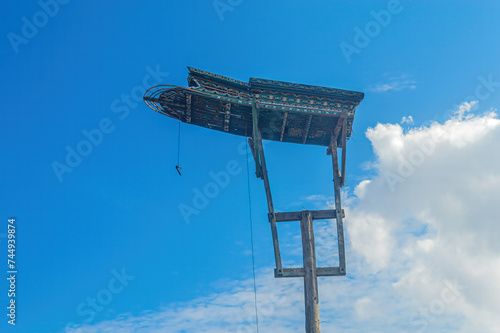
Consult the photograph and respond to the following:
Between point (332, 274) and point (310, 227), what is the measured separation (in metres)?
1.22

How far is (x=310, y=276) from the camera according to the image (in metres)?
9.64

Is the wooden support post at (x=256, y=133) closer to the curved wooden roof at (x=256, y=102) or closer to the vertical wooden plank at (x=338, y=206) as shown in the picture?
the curved wooden roof at (x=256, y=102)

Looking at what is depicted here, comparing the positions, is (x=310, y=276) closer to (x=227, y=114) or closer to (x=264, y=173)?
(x=264, y=173)

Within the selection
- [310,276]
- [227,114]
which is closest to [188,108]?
[227,114]

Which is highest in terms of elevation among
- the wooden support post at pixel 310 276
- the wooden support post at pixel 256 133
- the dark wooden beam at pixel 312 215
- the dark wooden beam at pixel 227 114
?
the dark wooden beam at pixel 227 114

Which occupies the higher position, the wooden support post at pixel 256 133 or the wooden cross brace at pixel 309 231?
the wooden support post at pixel 256 133

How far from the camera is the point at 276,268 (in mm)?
9773

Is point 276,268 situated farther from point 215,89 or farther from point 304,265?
point 215,89

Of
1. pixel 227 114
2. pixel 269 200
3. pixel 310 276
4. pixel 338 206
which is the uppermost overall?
pixel 227 114

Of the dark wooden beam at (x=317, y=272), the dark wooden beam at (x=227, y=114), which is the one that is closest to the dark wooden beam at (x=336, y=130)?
the dark wooden beam at (x=227, y=114)

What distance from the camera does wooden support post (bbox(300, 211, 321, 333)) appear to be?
365 inches

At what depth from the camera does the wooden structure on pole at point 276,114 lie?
9.93m

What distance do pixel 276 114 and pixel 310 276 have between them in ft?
13.5

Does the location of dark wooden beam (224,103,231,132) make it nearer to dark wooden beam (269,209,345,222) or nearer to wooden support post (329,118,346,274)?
dark wooden beam (269,209,345,222)
